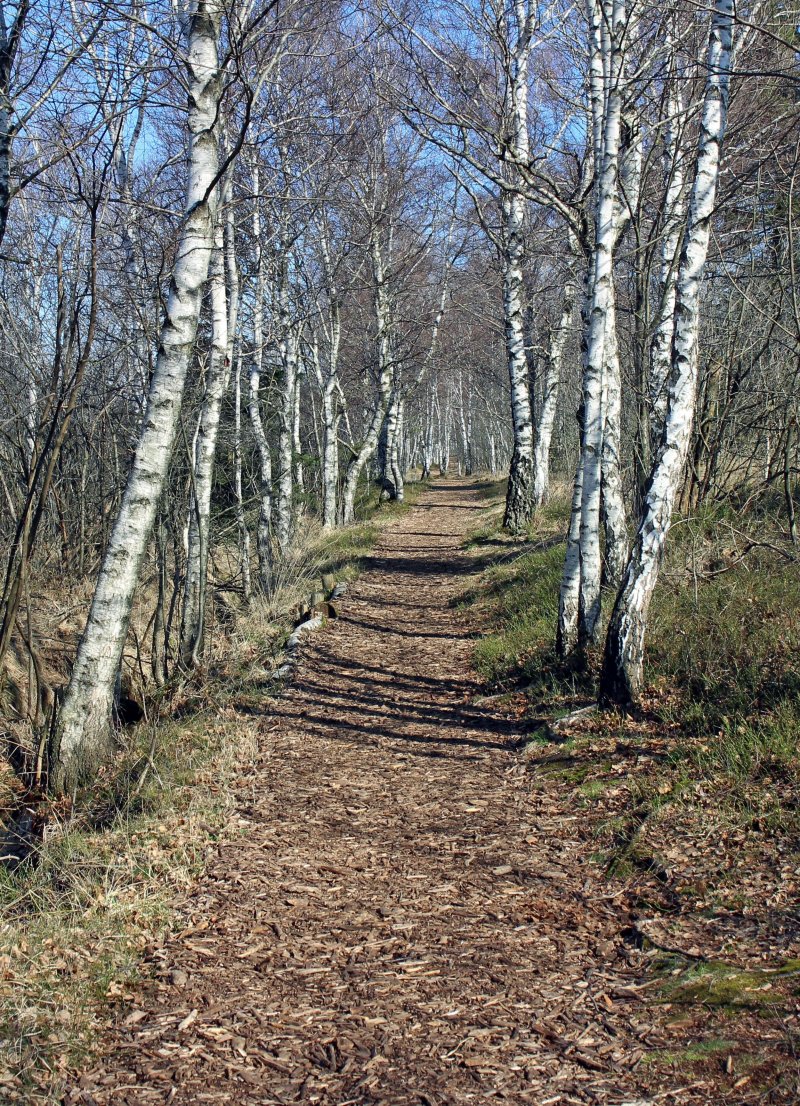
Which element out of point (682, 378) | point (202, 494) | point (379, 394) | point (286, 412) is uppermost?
point (379, 394)

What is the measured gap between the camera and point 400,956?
3645 mm

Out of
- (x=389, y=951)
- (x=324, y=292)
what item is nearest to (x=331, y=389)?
(x=324, y=292)

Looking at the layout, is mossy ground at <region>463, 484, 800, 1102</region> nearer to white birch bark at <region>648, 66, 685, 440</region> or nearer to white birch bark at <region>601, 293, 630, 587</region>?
white birch bark at <region>601, 293, 630, 587</region>

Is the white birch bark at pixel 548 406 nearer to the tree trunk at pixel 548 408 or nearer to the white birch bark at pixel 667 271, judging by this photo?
the tree trunk at pixel 548 408

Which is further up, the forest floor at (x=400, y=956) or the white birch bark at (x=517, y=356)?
the white birch bark at (x=517, y=356)

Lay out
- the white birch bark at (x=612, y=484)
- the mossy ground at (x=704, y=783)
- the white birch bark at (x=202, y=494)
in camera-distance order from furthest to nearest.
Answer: the white birch bark at (x=202, y=494) < the white birch bark at (x=612, y=484) < the mossy ground at (x=704, y=783)

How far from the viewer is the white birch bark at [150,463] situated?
19.1 ft

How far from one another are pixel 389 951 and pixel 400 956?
7 centimetres

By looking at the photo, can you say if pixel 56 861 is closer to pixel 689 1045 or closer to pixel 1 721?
pixel 1 721

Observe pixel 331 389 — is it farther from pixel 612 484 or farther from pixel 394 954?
pixel 394 954

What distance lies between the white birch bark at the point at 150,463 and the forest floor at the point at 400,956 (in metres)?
1.22

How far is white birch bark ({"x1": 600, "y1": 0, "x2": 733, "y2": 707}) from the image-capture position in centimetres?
575

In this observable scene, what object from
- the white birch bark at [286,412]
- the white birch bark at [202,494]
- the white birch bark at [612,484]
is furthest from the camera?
the white birch bark at [286,412]

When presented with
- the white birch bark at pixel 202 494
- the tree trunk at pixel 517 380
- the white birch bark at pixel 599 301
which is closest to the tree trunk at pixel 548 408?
the tree trunk at pixel 517 380
